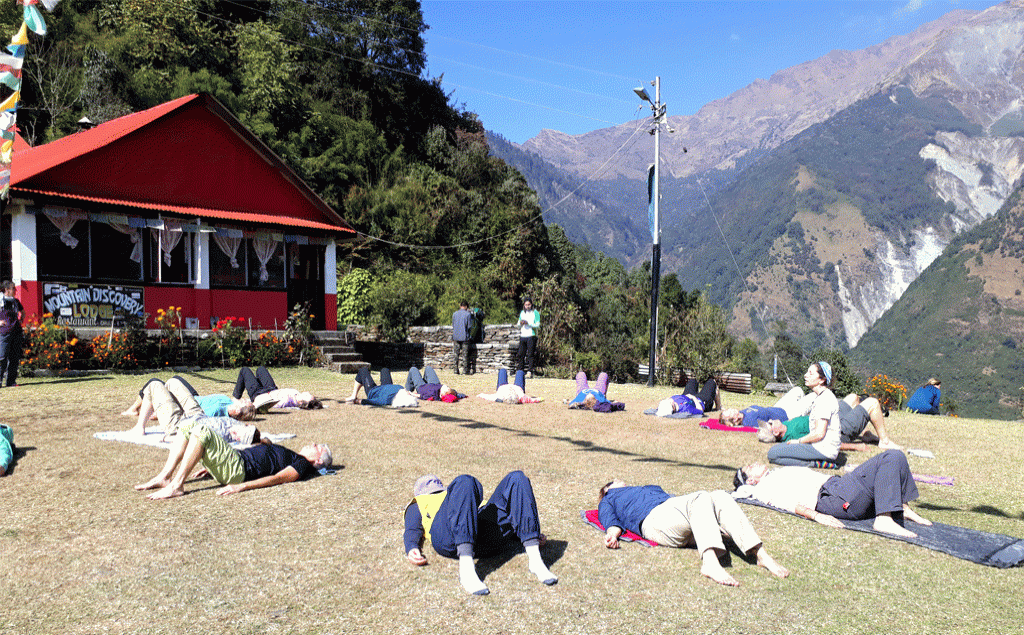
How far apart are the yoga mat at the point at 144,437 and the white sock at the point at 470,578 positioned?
4.89 m

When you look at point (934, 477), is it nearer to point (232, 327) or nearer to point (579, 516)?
point (579, 516)

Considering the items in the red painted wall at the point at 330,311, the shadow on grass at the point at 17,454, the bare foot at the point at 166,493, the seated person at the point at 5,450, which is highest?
the red painted wall at the point at 330,311

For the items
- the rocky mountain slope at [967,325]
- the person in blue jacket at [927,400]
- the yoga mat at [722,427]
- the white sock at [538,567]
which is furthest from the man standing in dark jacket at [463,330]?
the rocky mountain slope at [967,325]

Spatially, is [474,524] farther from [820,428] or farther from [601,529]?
[820,428]

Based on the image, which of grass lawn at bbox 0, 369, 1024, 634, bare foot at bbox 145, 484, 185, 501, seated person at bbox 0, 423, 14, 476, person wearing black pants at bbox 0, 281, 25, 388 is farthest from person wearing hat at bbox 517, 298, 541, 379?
bare foot at bbox 145, 484, 185, 501

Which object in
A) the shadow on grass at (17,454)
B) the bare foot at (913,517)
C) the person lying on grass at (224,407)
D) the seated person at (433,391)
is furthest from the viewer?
the seated person at (433,391)

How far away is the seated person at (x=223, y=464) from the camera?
238 inches

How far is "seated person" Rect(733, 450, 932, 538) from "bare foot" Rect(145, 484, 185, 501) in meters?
4.76

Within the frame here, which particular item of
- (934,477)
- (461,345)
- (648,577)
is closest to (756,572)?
(648,577)

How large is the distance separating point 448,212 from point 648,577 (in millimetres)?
29385

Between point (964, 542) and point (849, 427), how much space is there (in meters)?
4.41

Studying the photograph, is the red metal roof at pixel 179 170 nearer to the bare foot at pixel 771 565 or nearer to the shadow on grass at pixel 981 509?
the bare foot at pixel 771 565

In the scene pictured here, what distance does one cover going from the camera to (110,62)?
1174 inches

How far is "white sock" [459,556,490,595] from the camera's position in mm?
4125
